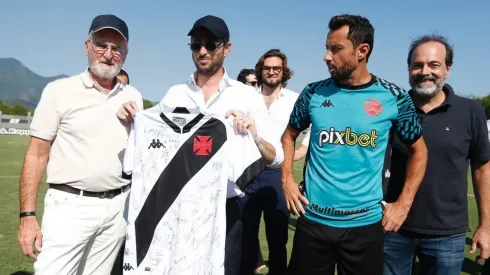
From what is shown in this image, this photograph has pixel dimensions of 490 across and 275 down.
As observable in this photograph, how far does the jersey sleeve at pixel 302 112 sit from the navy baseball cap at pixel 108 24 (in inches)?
61.9

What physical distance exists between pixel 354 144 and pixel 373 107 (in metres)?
0.30

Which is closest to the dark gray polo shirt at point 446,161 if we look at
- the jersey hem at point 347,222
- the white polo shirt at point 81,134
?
the jersey hem at point 347,222

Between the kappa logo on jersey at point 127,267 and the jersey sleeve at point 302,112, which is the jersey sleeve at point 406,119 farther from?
the kappa logo on jersey at point 127,267

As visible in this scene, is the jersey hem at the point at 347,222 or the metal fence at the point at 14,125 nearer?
the jersey hem at the point at 347,222

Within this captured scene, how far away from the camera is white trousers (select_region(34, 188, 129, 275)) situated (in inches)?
128

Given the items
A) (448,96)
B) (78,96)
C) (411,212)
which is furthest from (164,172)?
(448,96)

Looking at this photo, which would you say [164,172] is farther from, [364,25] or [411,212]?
[411,212]

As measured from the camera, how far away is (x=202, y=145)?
3.12 metres

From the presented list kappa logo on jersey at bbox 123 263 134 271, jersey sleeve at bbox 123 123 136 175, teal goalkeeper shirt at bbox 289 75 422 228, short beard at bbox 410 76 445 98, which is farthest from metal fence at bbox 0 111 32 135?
short beard at bbox 410 76 445 98

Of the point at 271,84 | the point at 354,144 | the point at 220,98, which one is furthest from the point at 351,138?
the point at 271,84

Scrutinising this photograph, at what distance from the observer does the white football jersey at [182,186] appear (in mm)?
3047

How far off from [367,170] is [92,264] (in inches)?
95.5

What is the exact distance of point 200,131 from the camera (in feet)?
10.2

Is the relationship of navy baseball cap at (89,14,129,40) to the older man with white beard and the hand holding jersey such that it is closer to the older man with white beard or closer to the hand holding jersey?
the older man with white beard
